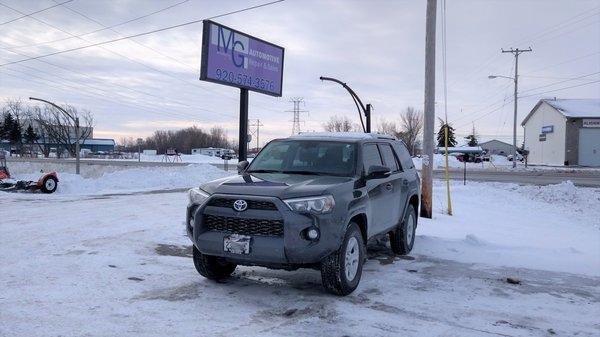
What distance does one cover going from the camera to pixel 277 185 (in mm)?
5875

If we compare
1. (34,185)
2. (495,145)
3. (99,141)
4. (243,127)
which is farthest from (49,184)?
(495,145)

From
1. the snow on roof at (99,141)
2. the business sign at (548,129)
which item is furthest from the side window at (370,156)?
the snow on roof at (99,141)

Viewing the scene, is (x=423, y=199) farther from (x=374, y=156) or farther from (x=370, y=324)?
(x=370, y=324)

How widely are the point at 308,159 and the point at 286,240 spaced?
173 cm

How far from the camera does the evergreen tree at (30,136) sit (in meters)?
116

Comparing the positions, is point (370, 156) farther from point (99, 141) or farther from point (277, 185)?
A: point (99, 141)

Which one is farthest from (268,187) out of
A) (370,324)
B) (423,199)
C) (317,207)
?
(423,199)

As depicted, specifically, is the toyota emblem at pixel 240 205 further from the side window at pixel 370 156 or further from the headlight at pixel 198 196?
the side window at pixel 370 156

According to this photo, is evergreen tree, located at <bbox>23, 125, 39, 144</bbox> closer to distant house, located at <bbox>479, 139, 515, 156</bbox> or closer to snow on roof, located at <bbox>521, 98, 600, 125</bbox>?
snow on roof, located at <bbox>521, 98, 600, 125</bbox>

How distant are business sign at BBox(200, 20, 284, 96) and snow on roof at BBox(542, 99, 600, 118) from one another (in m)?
51.8

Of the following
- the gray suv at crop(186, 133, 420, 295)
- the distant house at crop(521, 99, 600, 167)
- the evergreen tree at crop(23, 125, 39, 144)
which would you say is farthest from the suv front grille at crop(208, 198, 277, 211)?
the evergreen tree at crop(23, 125, 39, 144)

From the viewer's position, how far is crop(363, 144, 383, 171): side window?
700cm

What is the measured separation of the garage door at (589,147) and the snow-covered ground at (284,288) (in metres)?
51.8

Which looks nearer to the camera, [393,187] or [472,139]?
[393,187]
